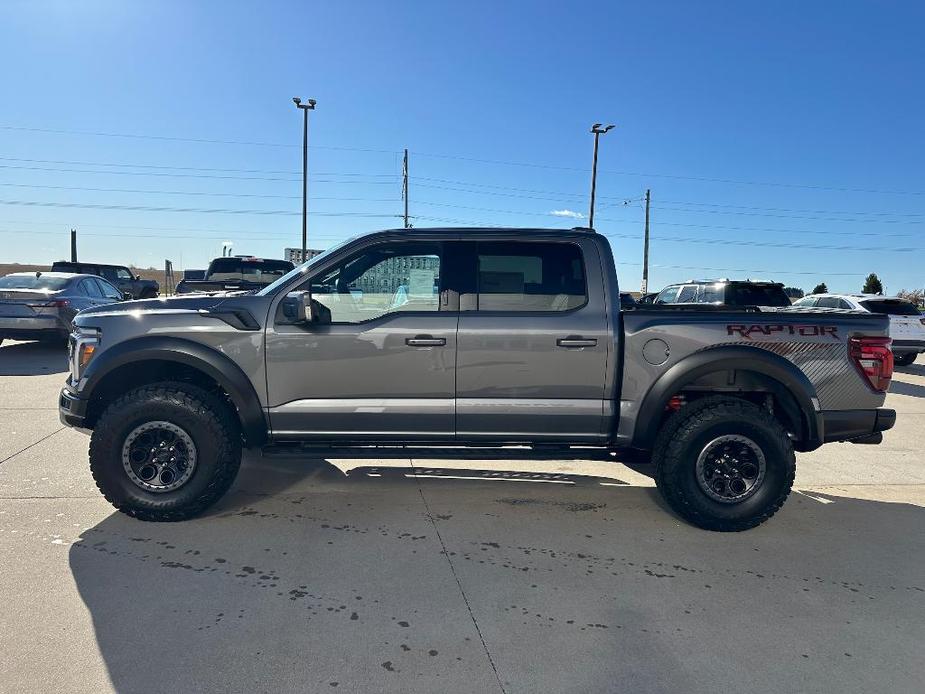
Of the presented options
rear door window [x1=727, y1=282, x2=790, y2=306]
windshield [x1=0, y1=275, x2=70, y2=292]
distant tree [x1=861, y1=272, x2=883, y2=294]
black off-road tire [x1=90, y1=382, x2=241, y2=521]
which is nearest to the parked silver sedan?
windshield [x1=0, y1=275, x2=70, y2=292]

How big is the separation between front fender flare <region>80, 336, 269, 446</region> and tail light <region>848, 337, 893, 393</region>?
3.94m

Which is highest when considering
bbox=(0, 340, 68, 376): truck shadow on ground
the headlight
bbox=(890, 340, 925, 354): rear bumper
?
the headlight

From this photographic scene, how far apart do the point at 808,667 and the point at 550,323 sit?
7.23 feet

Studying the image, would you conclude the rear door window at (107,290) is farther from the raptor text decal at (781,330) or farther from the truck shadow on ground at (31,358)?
the raptor text decal at (781,330)

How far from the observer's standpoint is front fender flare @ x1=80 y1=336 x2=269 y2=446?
11.8ft

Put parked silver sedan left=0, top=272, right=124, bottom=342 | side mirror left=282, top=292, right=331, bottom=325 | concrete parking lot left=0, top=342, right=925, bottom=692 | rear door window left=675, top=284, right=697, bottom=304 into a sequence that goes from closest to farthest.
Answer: concrete parking lot left=0, top=342, right=925, bottom=692 < side mirror left=282, top=292, right=331, bottom=325 < parked silver sedan left=0, top=272, right=124, bottom=342 < rear door window left=675, top=284, right=697, bottom=304

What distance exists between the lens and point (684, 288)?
44.7ft

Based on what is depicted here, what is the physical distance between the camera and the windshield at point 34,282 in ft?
32.8

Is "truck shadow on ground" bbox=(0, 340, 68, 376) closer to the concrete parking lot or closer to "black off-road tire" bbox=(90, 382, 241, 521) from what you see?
the concrete parking lot

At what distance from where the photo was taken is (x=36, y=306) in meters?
9.66

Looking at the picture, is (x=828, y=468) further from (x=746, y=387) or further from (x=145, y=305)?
(x=145, y=305)

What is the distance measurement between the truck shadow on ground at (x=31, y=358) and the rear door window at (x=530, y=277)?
27.2 ft

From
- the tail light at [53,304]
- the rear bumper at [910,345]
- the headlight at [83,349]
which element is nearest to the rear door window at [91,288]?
the tail light at [53,304]

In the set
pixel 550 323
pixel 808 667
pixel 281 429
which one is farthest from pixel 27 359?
pixel 808 667
